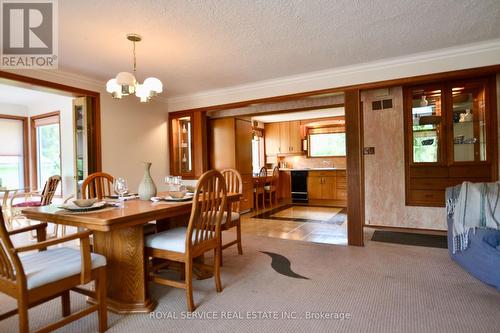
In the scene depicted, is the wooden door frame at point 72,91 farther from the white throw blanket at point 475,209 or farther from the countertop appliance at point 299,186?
the countertop appliance at point 299,186

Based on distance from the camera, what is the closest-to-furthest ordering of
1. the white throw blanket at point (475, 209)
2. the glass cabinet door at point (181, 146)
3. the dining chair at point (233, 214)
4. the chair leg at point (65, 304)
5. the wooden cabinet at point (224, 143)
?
1. the chair leg at point (65, 304)
2. the white throw blanket at point (475, 209)
3. the dining chair at point (233, 214)
4. the glass cabinet door at point (181, 146)
5. the wooden cabinet at point (224, 143)

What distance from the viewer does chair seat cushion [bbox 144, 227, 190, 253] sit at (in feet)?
6.72

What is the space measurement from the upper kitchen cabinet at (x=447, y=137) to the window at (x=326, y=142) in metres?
3.60

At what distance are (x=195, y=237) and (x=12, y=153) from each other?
211 inches

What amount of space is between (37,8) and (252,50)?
6.15 feet

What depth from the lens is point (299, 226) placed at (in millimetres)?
4703

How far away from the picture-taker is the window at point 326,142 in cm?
758

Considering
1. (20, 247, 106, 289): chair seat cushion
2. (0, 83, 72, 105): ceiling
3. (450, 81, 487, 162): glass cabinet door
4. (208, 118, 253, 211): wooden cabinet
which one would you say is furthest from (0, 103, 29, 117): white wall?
(450, 81, 487, 162): glass cabinet door

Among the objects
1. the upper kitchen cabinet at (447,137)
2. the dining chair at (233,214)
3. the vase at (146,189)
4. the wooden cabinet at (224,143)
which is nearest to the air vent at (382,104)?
the upper kitchen cabinet at (447,137)

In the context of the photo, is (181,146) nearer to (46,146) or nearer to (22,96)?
(46,146)

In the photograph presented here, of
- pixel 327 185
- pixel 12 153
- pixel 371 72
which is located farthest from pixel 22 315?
pixel 327 185

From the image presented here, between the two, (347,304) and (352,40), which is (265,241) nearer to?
(347,304)

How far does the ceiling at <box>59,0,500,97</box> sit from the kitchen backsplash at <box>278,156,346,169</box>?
4.23 metres

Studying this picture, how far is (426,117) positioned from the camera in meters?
3.85
